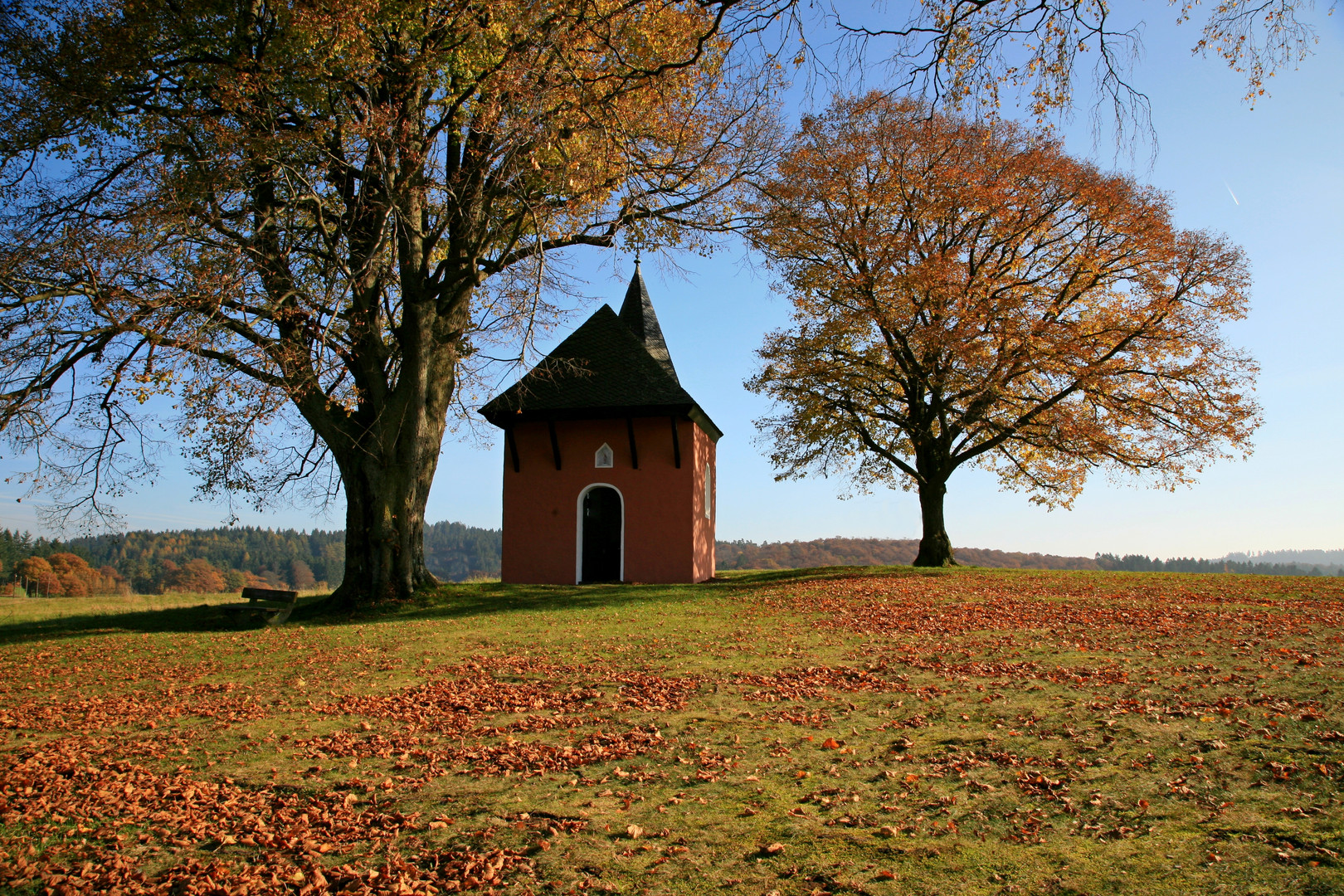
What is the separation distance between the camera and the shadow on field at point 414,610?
13.7 metres

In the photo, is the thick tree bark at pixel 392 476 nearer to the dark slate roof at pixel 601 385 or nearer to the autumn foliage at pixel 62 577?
the dark slate roof at pixel 601 385

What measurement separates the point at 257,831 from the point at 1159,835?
5091 millimetres

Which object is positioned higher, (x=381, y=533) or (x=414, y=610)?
(x=381, y=533)

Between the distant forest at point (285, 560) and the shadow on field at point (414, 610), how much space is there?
1909 millimetres

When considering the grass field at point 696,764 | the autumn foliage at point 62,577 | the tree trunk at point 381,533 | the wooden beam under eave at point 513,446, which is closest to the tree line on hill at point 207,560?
the autumn foliage at point 62,577

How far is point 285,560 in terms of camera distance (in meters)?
83.8

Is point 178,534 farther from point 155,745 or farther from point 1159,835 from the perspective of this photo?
point 1159,835

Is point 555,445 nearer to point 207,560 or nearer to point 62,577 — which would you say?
point 62,577

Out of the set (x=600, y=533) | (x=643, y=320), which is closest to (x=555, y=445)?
(x=600, y=533)

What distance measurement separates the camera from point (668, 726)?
6.34 meters

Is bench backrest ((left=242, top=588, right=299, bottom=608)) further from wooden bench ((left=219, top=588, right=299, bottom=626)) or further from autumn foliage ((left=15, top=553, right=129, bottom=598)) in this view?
A: autumn foliage ((left=15, top=553, right=129, bottom=598))

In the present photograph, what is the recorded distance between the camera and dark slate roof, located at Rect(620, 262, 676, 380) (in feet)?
79.6

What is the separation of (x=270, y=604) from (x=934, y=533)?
1826 cm

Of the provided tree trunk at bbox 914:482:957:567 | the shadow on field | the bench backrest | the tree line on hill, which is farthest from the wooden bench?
the tree line on hill
